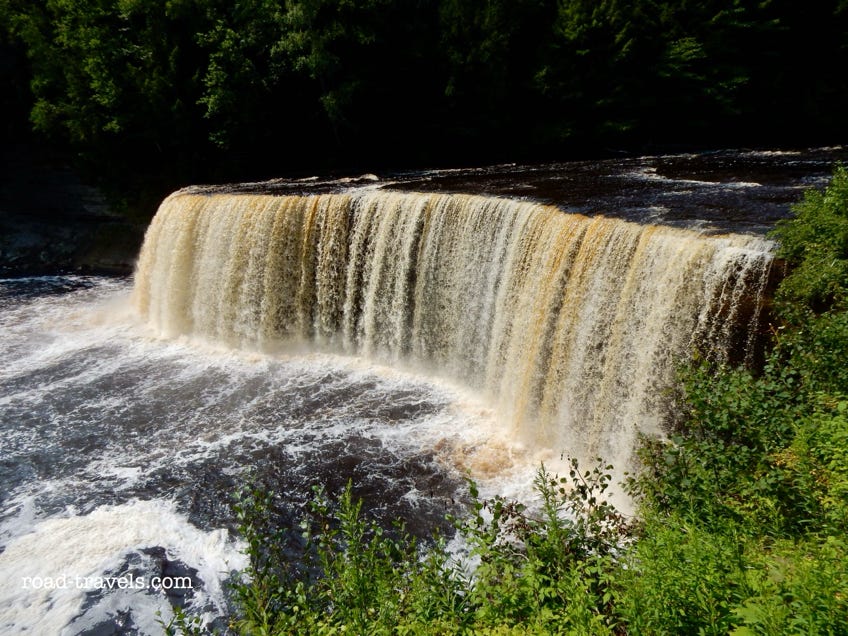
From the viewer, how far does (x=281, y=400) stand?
980cm

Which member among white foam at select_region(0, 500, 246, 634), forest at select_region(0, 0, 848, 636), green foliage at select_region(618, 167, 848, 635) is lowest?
white foam at select_region(0, 500, 246, 634)

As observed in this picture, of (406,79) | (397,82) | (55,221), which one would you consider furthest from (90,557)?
(406,79)

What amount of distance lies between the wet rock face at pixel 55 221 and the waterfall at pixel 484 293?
5.44 metres

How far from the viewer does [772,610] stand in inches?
110

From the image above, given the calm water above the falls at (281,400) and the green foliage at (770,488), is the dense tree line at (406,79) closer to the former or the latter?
the calm water above the falls at (281,400)

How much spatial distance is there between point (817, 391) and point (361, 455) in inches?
218

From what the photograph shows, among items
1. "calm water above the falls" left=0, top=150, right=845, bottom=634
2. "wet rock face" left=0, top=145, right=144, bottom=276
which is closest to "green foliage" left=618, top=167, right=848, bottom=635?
"calm water above the falls" left=0, top=150, right=845, bottom=634

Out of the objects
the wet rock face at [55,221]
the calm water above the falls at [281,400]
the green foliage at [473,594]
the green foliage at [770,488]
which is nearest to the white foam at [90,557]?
the calm water above the falls at [281,400]

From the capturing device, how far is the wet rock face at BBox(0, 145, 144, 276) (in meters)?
18.3

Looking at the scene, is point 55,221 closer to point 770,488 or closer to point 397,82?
point 397,82

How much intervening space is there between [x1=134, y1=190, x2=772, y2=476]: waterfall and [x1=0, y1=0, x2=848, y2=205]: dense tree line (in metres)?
6.55

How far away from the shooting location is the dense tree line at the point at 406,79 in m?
17.7

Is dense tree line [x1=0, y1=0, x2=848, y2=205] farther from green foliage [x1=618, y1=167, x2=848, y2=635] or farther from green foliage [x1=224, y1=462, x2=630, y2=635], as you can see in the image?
green foliage [x1=224, y1=462, x2=630, y2=635]

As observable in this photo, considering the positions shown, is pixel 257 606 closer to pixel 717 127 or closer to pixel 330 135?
pixel 330 135
